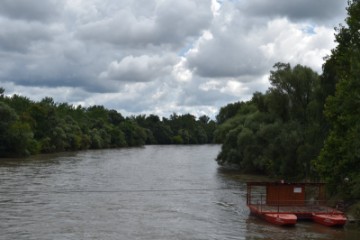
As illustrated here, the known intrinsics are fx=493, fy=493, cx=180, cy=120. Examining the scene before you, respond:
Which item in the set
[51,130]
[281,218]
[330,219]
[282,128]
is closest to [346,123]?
[330,219]

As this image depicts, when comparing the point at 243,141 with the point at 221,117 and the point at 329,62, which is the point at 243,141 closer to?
the point at 329,62

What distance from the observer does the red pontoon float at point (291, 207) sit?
31.3m

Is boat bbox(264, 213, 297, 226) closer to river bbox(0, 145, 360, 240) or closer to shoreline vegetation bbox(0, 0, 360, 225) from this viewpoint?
river bbox(0, 145, 360, 240)

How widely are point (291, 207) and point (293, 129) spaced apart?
23.6m

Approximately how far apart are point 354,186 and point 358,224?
2.47 metres

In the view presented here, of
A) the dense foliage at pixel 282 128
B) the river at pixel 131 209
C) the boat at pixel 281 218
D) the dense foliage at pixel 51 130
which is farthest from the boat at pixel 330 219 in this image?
the dense foliage at pixel 51 130

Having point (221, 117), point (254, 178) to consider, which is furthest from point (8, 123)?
point (254, 178)

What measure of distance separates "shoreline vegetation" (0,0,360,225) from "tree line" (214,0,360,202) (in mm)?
59

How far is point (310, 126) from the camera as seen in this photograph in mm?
49000

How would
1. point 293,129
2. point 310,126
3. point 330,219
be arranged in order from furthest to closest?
1. point 293,129
2. point 310,126
3. point 330,219

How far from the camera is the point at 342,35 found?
1384 inches

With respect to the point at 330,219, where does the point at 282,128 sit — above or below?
above

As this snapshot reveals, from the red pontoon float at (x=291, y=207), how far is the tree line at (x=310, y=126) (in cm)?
181

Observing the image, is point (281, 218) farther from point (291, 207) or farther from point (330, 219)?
point (291, 207)
